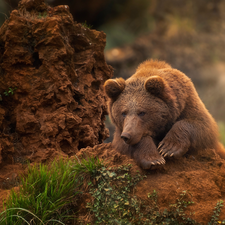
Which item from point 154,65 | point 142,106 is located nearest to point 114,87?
point 142,106

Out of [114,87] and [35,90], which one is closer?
[114,87]

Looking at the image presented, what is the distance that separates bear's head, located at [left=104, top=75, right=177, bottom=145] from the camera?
3760 millimetres

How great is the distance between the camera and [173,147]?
12.0ft

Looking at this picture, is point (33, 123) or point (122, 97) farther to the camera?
point (33, 123)

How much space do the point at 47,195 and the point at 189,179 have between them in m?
1.78

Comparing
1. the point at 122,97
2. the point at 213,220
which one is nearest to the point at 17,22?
the point at 122,97

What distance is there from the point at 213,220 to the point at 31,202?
2059 mm

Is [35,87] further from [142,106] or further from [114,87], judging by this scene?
[142,106]

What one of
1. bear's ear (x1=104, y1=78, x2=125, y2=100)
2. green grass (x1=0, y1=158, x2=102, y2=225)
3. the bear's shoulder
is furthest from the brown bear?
green grass (x1=0, y1=158, x2=102, y2=225)

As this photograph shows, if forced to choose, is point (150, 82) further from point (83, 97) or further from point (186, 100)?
point (83, 97)

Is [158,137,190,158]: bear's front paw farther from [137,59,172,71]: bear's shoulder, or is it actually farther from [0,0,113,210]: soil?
[0,0,113,210]: soil

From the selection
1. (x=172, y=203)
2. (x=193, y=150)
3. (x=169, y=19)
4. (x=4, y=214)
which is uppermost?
(x=169, y=19)

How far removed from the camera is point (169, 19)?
11812 millimetres

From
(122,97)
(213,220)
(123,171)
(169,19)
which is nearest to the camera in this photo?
(213,220)
